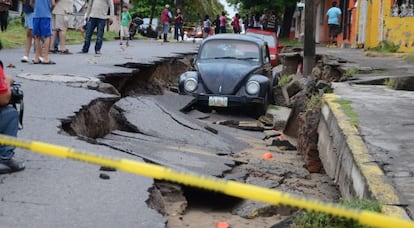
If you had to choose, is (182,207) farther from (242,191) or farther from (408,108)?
(408,108)

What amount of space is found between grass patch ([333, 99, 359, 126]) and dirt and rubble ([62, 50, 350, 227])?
0.50 meters

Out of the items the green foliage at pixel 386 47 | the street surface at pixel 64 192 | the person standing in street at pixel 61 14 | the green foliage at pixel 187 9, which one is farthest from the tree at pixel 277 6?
the street surface at pixel 64 192

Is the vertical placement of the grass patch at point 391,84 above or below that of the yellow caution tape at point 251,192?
below

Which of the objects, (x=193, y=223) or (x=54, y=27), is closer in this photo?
(x=193, y=223)

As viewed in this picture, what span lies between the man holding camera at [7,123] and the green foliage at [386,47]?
1673 cm

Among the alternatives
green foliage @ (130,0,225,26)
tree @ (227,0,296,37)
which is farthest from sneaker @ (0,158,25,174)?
green foliage @ (130,0,225,26)

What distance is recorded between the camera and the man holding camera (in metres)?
4.43

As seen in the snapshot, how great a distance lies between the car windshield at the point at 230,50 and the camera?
1312 centimetres

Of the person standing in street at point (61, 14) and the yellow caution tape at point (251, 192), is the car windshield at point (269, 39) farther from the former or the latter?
the yellow caution tape at point (251, 192)

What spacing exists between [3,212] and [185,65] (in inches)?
536

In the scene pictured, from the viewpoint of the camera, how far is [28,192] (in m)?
4.25

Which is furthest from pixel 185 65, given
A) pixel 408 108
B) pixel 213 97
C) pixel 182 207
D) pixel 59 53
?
pixel 182 207

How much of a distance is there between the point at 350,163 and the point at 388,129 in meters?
1.40

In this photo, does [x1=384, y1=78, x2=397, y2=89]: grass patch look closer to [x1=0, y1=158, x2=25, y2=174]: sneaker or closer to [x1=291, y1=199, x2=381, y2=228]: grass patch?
[x1=291, y1=199, x2=381, y2=228]: grass patch
